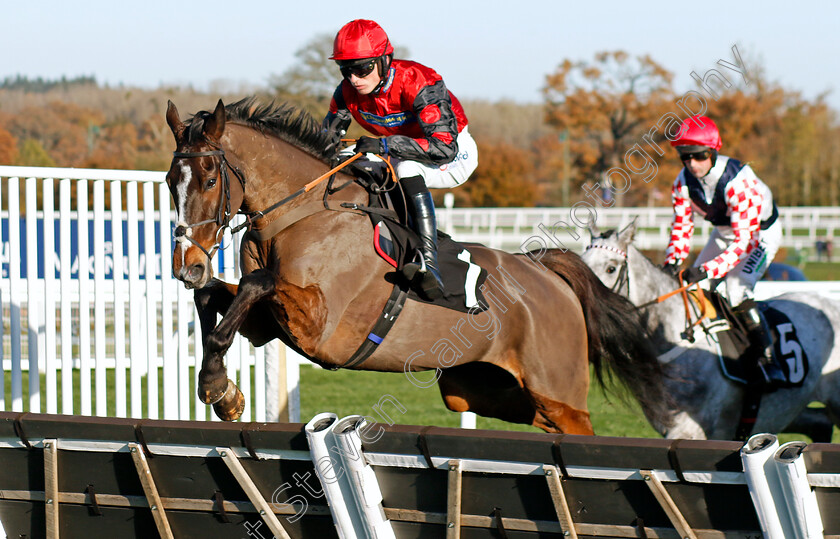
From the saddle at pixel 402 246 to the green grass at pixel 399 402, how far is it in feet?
7.11

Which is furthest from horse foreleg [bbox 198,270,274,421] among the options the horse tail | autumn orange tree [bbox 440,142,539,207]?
autumn orange tree [bbox 440,142,539,207]

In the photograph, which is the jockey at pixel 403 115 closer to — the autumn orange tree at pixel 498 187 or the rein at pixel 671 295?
the rein at pixel 671 295

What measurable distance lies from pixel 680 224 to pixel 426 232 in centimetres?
208

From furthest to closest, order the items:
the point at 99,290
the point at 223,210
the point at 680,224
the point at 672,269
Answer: the point at 680,224
the point at 672,269
the point at 99,290
the point at 223,210

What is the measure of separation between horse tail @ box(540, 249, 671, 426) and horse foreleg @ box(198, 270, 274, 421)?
1677 mm

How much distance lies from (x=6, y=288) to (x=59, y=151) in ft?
62.1

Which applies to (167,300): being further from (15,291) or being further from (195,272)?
(195,272)

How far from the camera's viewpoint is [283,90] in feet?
91.9

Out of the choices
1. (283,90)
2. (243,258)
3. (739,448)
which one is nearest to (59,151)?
(283,90)

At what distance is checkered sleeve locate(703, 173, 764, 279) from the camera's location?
15.5 feet

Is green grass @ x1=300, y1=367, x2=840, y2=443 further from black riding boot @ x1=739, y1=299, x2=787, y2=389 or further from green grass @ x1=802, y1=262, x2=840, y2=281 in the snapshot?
green grass @ x1=802, y1=262, x2=840, y2=281

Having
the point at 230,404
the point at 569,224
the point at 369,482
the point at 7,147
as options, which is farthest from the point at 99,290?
the point at 569,224

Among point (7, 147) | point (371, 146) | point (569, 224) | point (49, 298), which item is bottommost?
point (569, 224)

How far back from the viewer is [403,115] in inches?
150
